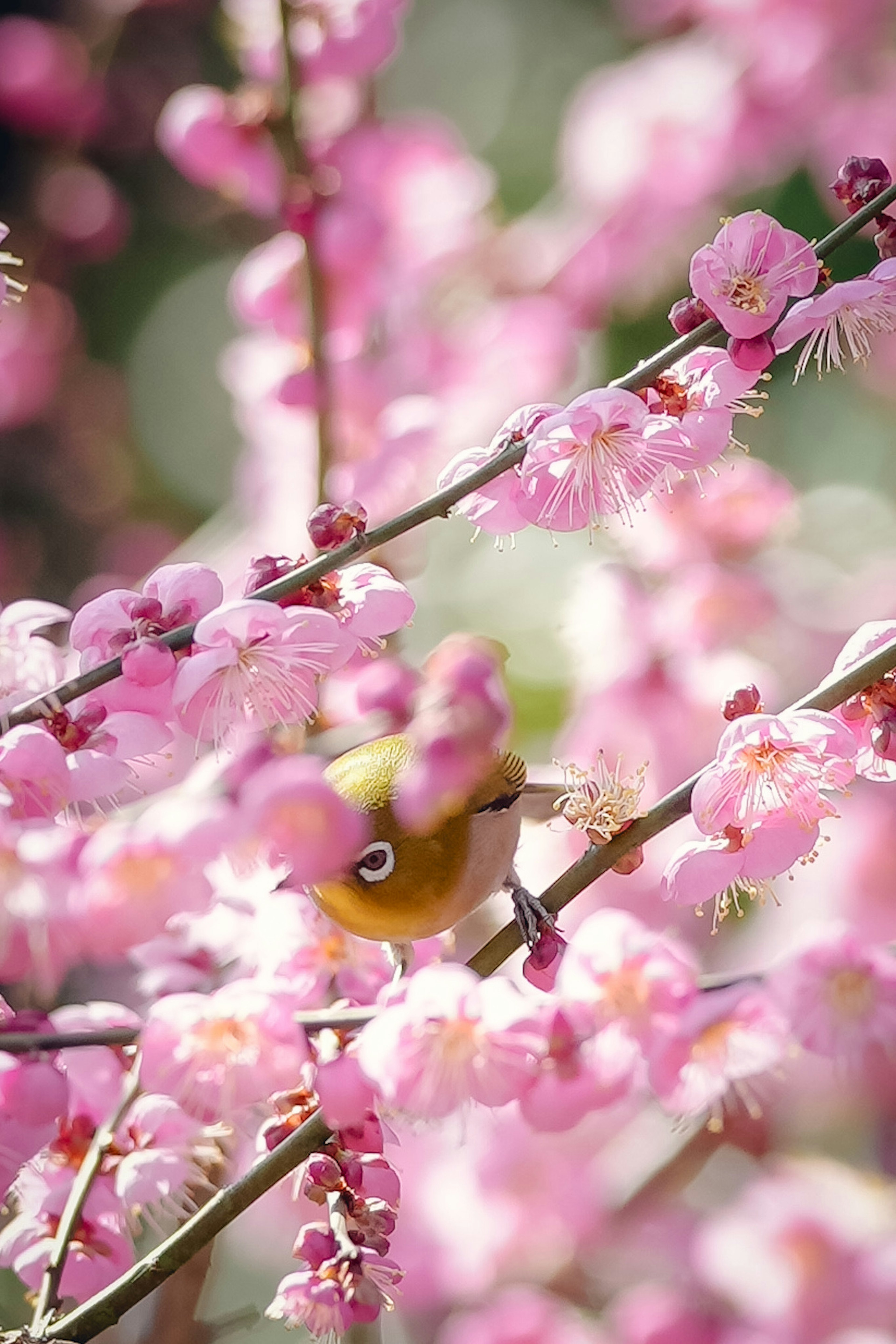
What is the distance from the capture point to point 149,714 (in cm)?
65

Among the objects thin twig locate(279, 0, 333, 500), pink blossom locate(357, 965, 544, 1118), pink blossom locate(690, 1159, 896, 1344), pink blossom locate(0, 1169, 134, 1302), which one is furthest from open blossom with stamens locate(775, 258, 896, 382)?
pink blossom locate(690, 1159, 896, 1344)

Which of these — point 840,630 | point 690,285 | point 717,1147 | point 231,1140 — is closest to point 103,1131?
point 231,1140

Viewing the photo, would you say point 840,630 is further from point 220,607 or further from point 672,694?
point 220,607

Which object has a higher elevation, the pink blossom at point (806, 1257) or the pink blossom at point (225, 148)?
the pink blossom at point (225, 148)

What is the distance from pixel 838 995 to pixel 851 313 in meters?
0.31

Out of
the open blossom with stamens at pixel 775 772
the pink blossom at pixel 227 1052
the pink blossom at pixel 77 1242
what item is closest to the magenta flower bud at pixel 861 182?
the open blossom with stamens at pixel 775 772

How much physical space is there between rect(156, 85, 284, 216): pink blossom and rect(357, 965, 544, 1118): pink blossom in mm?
789

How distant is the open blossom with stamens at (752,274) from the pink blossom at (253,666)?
22cm

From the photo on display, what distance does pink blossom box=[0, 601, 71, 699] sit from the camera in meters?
0.72

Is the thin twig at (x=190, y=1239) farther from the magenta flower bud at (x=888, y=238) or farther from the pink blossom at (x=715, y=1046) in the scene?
the magenta flower bud at (x=888, y=238)

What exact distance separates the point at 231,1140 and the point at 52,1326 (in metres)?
0.19

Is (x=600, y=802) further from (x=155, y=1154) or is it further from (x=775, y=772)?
(x=155, y=1154)

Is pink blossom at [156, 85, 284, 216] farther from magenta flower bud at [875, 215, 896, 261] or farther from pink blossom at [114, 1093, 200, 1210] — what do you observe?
pink blossom at [114, 1093, 200, 1210]

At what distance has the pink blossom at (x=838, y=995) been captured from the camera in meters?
0.66
